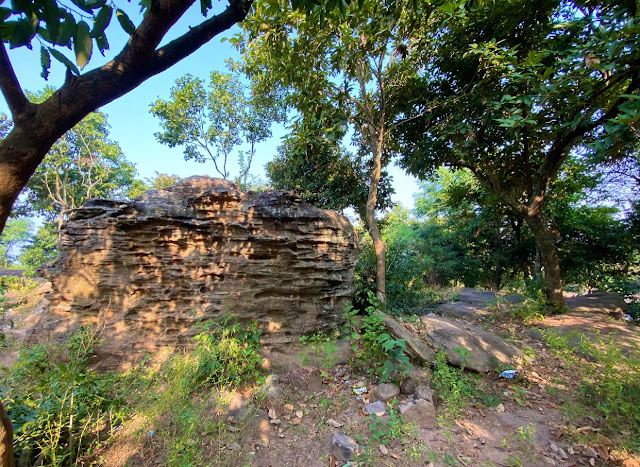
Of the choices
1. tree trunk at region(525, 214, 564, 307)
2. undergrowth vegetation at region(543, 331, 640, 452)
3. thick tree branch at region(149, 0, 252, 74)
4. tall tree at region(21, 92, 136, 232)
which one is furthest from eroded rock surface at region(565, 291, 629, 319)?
tall tree at region(21, 92, 136, 232)

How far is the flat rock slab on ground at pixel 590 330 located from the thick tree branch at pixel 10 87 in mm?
6176

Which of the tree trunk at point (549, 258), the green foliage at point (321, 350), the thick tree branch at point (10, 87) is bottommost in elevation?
the green foliage at point (321, 350)

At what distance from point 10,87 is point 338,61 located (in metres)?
5.08

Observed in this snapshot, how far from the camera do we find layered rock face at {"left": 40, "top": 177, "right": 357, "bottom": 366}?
3990mm

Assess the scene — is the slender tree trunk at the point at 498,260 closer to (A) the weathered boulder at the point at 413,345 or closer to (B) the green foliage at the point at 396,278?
(B) the green foliage at the point at 396,278

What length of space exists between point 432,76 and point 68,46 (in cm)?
697

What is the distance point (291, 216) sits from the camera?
4.57 meters

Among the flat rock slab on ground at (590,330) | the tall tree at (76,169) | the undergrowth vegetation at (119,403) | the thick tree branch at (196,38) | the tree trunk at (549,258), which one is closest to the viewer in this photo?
the thick tree branch at (196,38)

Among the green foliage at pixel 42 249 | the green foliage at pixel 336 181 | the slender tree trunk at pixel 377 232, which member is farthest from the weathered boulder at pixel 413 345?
the green foliage at pixel 42 249

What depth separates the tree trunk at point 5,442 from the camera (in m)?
1.31

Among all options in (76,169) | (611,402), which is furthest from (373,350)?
(76,169)

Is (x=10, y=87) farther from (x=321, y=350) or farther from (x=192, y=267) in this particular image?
(x=321, y=350)

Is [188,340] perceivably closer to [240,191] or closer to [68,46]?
[240,191]

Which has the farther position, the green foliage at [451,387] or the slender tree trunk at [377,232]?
the slender tree trunk at [377,232]
